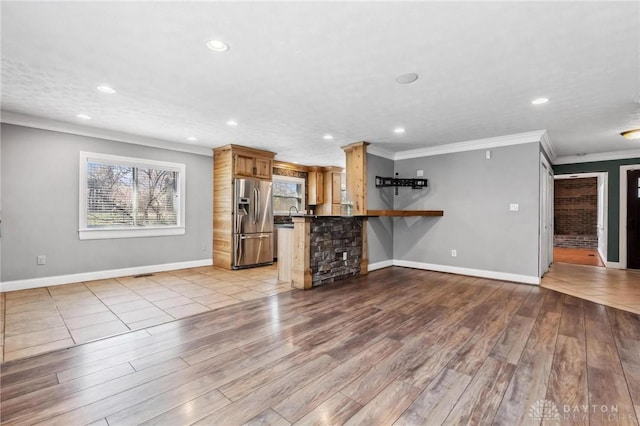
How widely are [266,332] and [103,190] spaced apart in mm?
4134

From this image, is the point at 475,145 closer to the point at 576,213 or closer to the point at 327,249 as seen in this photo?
the point at 327,249

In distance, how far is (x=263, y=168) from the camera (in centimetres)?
626

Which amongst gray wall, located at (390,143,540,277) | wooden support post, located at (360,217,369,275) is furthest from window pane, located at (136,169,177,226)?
gray wall, located at (390,143,540,277)

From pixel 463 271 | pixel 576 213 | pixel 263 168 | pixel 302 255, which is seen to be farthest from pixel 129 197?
pixel 576 213

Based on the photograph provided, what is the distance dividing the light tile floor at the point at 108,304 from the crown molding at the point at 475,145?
3.74 meters

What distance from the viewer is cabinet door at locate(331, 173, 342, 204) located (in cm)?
842

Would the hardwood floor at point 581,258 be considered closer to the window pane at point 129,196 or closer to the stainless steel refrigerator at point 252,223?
the stainless steel refrigerator at point 252,223

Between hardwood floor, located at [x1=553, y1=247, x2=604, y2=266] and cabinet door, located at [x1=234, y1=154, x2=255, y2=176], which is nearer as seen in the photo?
cabinet door, located at [x1=234, y1=154, x2=255, y2=176]

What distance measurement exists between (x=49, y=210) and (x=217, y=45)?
410cm

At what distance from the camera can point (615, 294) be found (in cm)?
420

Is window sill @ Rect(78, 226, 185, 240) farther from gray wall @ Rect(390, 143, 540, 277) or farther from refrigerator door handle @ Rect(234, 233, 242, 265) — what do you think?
gray wall @ Rect(390, 143, 540, 277)

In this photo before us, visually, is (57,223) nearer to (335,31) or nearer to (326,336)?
(326,336)

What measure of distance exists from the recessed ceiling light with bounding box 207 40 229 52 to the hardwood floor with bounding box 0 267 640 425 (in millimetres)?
2427

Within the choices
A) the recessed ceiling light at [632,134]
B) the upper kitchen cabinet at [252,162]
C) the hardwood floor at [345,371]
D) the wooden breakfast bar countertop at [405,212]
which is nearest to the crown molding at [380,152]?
the wooden breakfast bar countertop at [405,212]
